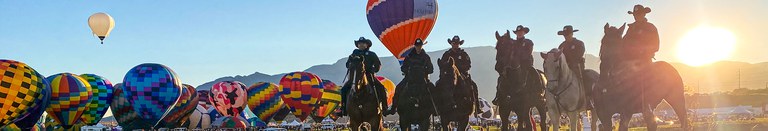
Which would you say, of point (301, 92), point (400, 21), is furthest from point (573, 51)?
point (301, 92)

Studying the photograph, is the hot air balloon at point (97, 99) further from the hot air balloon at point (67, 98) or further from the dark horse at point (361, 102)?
the dark horse at point (361, 102)

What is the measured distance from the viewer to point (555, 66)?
15984mm

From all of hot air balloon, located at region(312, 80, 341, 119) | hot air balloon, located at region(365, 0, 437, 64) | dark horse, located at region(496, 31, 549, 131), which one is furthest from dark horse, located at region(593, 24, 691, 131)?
hot air balloon, located at region(312, 80, 341, 119)

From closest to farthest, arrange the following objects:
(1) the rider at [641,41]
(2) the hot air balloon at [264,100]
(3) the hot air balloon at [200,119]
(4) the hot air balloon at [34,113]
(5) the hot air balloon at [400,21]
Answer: (1) the rider at [641,41] → (4) the hot air balloon at [34,113] → (5) the hot air balloon at [400,21] → (2) the hot air balloon at [264,100] → (3) the hot air balloon at [200,119]

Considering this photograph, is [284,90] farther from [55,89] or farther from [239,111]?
[55,89]

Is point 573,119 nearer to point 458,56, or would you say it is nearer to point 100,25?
point 458,56

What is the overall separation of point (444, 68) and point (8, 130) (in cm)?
3615

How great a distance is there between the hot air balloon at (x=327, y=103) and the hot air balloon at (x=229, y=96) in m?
11.1

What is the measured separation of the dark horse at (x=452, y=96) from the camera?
53.9ft

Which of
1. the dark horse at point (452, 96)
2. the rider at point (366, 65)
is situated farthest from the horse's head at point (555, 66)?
the rider at point (366, 65)

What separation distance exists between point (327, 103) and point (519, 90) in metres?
Answer: 46.3

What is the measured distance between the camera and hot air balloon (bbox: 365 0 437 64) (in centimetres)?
4219

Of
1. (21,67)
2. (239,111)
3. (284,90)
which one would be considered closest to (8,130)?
(21,67)

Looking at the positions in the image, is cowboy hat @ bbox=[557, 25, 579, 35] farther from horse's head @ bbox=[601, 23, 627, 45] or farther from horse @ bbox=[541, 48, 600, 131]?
horse's head @ bbox=[601, 23, 627, 45]
